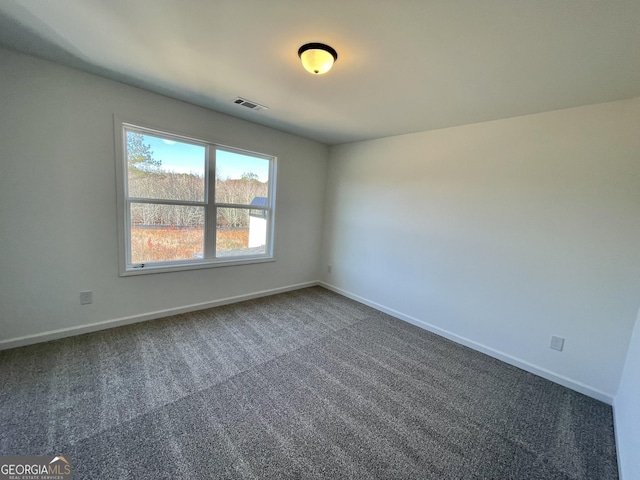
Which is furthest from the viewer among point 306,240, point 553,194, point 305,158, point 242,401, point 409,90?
point 306,240

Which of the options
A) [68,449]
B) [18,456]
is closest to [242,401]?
[68,449]

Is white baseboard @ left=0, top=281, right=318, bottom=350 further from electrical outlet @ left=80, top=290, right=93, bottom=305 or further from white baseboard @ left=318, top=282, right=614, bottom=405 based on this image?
white baseboard @ left=318, top=282, right=614, bottom=405

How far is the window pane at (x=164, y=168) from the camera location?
2.66 meters

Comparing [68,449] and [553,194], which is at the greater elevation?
[553,194]

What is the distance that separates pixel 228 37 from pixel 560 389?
376 centimetres

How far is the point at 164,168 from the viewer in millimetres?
2836

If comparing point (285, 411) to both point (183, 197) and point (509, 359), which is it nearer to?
point (509, 359)

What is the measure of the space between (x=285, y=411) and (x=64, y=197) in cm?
264

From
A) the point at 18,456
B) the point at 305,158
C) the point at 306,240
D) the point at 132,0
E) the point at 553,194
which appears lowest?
the point at 18,456

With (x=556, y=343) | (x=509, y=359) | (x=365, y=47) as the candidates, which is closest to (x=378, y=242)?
(x=509, y=359)

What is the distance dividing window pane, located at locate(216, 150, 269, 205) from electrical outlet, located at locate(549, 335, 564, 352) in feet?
11.9

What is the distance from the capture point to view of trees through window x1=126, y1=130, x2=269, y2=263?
8.93 ft

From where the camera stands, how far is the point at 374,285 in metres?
3.72

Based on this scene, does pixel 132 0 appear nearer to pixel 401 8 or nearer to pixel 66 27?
pixel 66 27
